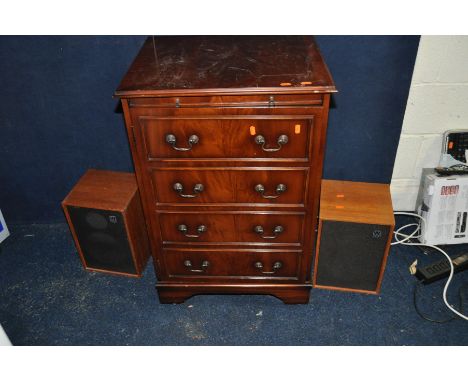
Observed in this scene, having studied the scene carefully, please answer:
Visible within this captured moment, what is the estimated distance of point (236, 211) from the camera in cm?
177

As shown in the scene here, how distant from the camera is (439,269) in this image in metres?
2.13

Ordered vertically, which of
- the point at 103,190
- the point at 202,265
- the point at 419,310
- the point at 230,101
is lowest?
the point at 419,310

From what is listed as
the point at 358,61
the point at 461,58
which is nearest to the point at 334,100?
the point at 358,61

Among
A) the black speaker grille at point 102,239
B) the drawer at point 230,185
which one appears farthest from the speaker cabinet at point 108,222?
the drawer at point 230,185

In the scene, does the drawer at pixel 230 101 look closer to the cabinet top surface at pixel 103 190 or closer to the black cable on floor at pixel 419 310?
the cabinet top surface at pixel 103 190

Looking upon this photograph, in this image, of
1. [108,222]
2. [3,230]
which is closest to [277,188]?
[108,222]

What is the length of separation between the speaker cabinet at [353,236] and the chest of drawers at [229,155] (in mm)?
145

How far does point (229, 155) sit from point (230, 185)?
0.14 meters

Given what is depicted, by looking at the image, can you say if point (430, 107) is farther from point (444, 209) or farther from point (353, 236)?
point (353, 236)

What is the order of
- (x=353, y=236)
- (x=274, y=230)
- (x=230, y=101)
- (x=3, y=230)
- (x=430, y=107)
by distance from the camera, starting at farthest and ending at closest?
(x=3, y=230) < (x=430, y=107) < (x=353, y=236) < (x=274, y=230) < (x=230, y=101)

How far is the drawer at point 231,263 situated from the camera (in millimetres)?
1909

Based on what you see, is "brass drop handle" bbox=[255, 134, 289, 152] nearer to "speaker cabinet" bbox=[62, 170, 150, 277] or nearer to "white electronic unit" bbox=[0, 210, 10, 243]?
"speaker cabinet" bbox=[62, 170, 150, 277]

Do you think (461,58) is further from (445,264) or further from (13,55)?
(13,55)
